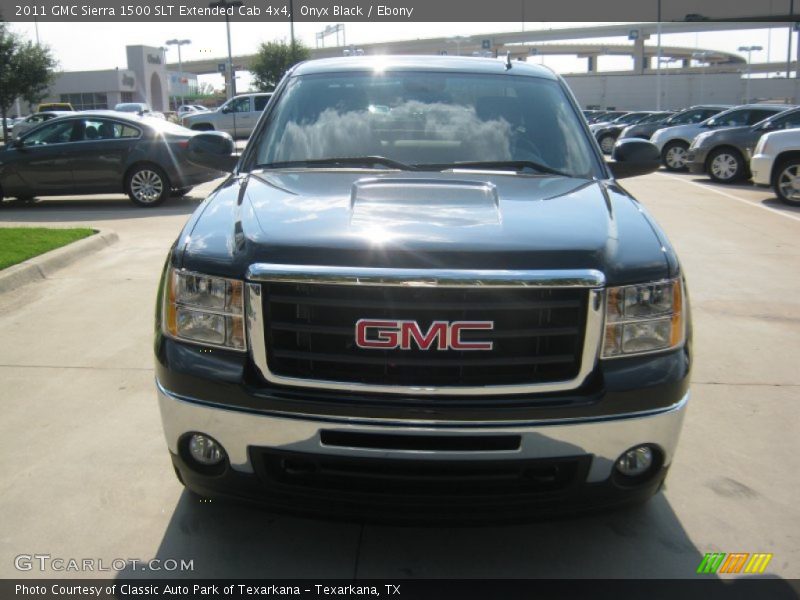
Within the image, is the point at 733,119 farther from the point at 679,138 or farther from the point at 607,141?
the point at 607,141

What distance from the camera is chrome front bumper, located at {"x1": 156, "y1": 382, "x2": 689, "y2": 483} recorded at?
2.50 meters

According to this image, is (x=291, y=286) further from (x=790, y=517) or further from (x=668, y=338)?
(x=790, y=517)

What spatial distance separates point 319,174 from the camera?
352 centimetres

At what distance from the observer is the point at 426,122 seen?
13.1 ft

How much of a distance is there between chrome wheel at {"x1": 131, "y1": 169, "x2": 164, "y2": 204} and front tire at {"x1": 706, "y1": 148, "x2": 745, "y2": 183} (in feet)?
37.6

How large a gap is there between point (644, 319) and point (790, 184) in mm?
11853

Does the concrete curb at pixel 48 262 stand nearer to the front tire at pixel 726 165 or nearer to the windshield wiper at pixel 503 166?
the windshield wiper at pixel 503 166

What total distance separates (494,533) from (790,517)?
1252 mm

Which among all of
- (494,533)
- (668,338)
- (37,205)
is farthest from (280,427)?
(37,205)

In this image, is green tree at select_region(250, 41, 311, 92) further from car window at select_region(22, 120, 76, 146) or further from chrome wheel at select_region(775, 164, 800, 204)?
chrome wheel at select_region(775, 164, 800, 204)

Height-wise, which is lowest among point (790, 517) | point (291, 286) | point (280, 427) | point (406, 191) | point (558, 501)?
point (790, 517)

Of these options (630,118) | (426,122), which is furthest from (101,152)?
(630,118)

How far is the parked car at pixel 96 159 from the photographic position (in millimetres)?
12836

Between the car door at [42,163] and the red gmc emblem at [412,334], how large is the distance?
1177 cm
